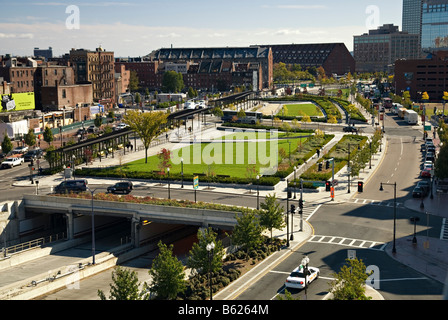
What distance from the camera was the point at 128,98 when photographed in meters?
192

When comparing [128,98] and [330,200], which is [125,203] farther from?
[128,98]

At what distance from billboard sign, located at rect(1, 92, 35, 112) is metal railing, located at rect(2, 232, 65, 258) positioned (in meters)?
65.2

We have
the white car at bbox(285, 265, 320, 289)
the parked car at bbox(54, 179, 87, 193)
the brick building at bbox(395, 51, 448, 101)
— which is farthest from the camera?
the brick building at bbox(395, 51, 448, 101)

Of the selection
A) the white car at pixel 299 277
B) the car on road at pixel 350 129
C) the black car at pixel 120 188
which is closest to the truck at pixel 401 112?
the car on road at pixel 350 129

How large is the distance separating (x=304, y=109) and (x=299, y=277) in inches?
5178

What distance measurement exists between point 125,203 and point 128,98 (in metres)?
135

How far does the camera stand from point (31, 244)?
210 feet

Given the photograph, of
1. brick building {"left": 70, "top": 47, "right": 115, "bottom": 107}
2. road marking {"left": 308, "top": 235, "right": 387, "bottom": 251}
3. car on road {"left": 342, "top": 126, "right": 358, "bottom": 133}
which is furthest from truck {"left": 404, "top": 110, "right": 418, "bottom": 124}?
road marking {"left": 308, "top": 235, "right": 387, "bottom": 251}

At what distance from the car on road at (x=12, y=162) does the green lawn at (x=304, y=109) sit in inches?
3065

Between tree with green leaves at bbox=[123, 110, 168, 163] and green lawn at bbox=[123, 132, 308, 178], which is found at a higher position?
tree with green leaves at bbox=[123, 110, 168, 163]

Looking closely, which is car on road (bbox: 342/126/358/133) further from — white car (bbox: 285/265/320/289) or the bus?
white car (bbox: 285/265/320/289)

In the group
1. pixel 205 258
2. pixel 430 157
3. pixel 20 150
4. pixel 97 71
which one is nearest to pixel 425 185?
pixel 430 157

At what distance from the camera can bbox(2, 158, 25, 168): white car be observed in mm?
87688

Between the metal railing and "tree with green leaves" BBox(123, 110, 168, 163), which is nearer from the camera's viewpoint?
the metal railing
